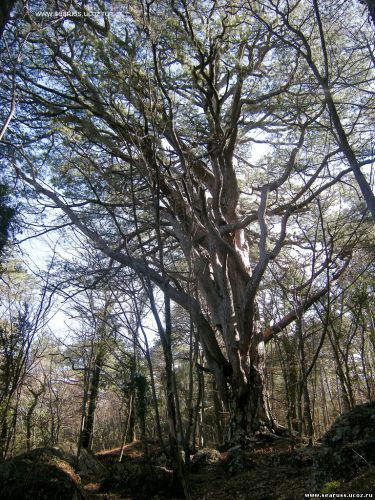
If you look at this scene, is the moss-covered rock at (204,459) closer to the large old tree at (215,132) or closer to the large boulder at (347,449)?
the large old tree at (215,132)

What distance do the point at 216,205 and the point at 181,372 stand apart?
36.3 ft

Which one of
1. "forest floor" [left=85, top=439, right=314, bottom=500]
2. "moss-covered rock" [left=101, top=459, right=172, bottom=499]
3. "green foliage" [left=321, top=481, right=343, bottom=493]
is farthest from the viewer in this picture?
"moss-covered rock" [left=101, top=459, right=172, bottom=499]

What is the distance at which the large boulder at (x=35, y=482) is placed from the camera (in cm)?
310

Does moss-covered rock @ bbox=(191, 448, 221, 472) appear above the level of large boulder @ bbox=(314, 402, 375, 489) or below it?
below

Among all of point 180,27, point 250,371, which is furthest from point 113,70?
point 250,371

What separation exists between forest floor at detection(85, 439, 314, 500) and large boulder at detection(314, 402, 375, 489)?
785 millimetres

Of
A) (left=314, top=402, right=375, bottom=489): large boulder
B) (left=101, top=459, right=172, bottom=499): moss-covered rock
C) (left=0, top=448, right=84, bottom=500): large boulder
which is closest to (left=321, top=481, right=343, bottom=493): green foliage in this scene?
(left=314, top=402, right=375, bottom=489): large boulder

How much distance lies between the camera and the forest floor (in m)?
3.41

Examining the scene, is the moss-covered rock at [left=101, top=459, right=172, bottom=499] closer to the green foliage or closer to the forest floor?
the forest floor

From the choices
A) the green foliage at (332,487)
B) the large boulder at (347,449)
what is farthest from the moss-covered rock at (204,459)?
the green foliage at (332,487)

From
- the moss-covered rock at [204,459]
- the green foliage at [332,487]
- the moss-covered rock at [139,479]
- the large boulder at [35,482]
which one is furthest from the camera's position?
the moss-covered rock at [204,459]

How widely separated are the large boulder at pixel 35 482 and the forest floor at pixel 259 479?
0.72 metres

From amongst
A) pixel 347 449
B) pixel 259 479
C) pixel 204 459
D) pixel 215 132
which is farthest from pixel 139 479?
pixel 215 132

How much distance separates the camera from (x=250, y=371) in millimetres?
5746
